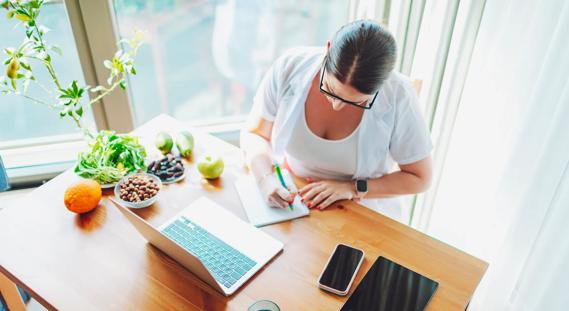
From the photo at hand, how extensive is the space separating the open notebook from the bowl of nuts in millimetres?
250

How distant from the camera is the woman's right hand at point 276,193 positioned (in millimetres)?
1278

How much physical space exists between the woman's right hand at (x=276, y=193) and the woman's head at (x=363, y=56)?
36 cm

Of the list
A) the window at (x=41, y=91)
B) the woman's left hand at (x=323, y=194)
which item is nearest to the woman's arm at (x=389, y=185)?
the woman's left hand at (x=323, y=194)

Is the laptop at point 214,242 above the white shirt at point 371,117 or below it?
below

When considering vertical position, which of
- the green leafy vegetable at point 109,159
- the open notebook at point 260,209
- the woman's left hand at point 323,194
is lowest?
the open notebook at point 260,209

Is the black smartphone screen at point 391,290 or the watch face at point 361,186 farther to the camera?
the watch face at point 361,186

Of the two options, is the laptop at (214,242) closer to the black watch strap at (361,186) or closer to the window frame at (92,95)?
the black watch strap at (361,186)

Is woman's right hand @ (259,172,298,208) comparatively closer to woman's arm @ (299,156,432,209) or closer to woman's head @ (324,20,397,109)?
woman's arm @ (299,156,432,209)

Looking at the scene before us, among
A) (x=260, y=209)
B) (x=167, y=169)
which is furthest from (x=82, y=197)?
(x=260, y=209)

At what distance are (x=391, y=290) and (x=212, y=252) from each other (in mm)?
460

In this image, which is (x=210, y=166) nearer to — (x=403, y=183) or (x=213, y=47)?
(x=403, y=183)

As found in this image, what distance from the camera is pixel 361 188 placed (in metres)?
1.39

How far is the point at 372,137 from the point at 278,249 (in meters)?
0.48

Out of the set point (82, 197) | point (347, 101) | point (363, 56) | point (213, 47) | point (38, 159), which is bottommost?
point (38, 159)
